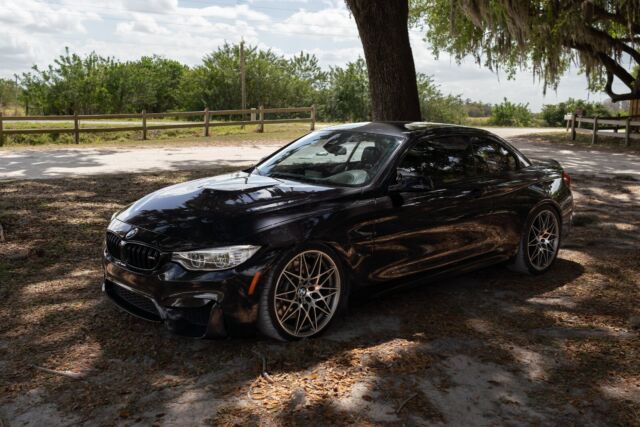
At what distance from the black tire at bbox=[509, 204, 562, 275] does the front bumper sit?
3.03 meters

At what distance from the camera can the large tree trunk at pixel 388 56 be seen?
1023 centimetres

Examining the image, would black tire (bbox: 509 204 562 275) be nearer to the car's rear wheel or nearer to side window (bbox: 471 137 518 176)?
the car's rear wheel

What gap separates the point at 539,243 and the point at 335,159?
2.34 meters

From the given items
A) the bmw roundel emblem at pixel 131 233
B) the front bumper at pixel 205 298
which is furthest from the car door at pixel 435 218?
the bmw roundel emblem at pixel 131 233

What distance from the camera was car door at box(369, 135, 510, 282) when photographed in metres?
5.11

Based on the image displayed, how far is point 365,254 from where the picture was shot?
193 inches

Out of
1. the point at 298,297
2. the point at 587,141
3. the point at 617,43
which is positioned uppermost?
the point at 617,43

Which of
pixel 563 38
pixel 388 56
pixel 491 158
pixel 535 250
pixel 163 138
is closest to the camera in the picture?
pixel 491 158

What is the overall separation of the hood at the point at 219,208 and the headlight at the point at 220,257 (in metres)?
0.05

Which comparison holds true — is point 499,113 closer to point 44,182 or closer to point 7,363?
point 44,182

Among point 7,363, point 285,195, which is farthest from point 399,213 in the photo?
point 7,363

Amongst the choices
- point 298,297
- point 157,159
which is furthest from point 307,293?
point 157,159

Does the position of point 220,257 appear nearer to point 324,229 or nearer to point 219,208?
point 219,208

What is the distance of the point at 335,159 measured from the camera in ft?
18.3
